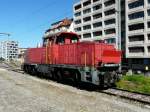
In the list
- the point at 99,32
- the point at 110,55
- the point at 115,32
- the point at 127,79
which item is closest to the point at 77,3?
the point at 99,32

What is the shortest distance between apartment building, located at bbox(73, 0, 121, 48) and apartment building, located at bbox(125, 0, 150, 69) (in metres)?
4.76

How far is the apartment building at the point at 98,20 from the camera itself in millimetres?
74688

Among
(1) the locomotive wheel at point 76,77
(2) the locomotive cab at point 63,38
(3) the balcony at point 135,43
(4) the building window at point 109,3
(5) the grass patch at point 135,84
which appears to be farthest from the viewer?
(4) the building window at point 109,3

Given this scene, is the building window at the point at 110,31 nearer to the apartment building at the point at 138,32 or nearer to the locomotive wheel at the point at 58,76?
the apartment building at the point at 138,32

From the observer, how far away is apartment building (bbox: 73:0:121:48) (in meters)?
74.7

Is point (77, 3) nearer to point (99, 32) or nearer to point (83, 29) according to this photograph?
point (83, 29)

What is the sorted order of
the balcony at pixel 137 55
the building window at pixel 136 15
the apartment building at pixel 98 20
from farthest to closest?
the apartment building at pixel 98 20, the building window at pixel 136 15, the balcony at pixel 137 55

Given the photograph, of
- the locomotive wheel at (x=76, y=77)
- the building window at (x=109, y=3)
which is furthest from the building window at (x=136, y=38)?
the locomotive wheel at (x=76, y=77)

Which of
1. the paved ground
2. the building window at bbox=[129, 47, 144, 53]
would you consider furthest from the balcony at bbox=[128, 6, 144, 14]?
the paved ground

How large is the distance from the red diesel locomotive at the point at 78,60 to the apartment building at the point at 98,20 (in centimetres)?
4905

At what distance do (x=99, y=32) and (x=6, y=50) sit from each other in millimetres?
105678

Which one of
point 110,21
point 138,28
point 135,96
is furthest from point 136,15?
point 135,96

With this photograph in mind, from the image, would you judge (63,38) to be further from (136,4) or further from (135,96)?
(136,4)

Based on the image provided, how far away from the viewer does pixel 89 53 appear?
1886cm
